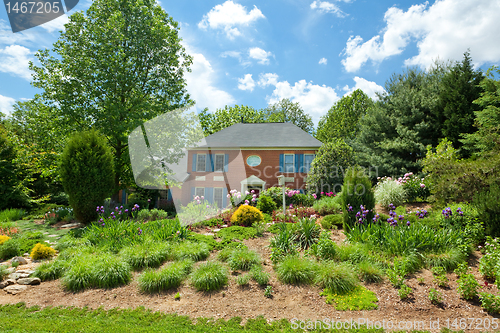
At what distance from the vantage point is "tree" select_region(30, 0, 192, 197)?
39.2ft

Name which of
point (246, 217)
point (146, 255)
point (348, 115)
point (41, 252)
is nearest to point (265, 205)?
point (246, 217)

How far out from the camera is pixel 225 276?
507 cm

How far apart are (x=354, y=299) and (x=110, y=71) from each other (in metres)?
13.8

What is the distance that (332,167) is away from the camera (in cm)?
1370

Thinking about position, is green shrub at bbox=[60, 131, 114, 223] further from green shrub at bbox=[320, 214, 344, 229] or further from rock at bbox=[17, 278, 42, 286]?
green shrub at bbox=[320, 214, 344, 229]

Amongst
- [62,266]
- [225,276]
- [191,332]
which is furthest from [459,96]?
[62,266]

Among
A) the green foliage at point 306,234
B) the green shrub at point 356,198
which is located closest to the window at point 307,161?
the green shrub at point 356,198

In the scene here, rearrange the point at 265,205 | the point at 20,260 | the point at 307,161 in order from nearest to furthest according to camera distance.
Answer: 1. the point at 20,260
2. the point at 265,205
3. the point at 307,161

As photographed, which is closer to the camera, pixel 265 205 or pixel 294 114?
pixel 265 205

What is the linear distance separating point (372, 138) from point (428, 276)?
15.6 metres

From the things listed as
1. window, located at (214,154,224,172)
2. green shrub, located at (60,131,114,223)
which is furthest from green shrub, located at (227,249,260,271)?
window, located at (214,154,224,172)

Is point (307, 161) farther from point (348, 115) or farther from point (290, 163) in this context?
point (348, 115)

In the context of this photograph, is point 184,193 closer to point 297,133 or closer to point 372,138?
point 297,133

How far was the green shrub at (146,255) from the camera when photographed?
5.97 meters
